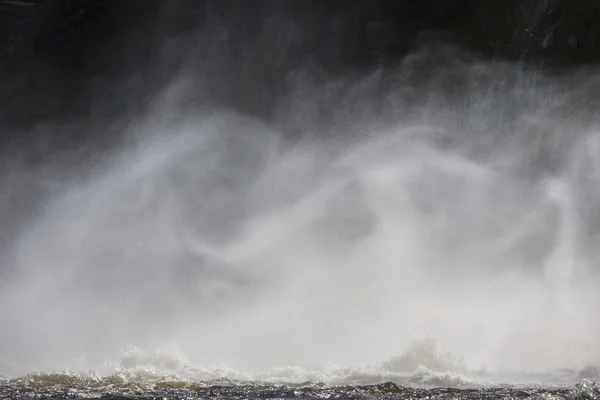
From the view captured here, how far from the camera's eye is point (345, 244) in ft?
80.1

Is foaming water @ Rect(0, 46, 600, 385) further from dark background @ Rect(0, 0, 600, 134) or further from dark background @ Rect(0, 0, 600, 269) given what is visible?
dark background @ Rect(0, 0, 600, 269)

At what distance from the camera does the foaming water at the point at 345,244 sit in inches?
743

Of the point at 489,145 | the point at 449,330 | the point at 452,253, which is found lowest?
the point at 449,330

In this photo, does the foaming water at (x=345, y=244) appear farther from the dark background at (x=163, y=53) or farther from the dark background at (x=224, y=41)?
the dark background at (x=163, y=53)

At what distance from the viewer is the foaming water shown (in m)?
18.9

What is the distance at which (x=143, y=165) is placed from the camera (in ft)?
102

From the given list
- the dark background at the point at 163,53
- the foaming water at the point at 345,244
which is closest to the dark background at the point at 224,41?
the dark background at the point at 163,53

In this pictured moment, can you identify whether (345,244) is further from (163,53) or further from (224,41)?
(163,53)

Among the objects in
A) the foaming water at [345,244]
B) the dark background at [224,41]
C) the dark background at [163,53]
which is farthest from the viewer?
the dark background at [163,53]

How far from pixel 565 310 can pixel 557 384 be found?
397 centimetres

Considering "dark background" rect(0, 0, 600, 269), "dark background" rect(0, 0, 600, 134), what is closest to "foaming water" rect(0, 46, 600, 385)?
"dark background" rect(0, 0, 600, 134)

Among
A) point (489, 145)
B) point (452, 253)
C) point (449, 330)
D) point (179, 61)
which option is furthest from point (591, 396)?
point (179, 61)

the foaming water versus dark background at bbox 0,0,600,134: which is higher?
dark background at bbox 0,0,600,134

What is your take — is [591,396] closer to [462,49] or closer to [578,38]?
[578,38]
